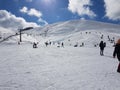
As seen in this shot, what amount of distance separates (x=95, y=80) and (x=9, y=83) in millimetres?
3615

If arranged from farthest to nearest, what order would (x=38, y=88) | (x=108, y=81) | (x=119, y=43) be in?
(x=119, y=43)
(x=108, y=81)
(x=38, y=88)

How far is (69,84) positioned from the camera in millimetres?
7172

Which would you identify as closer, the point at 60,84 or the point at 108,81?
the point at 60,84

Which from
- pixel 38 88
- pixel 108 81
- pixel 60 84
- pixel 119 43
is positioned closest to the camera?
pixel 38 88

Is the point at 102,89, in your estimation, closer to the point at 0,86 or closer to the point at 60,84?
the point at 60,84

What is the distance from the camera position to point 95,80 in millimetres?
7918

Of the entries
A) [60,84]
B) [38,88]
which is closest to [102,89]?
[60,84]

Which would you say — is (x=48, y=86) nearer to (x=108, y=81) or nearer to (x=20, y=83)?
(x=20, y=83)

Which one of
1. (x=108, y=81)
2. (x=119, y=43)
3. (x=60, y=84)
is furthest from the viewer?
(x=119, y=43)

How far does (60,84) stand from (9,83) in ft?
6.59

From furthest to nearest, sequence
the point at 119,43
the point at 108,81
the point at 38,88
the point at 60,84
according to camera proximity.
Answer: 1. the point at 119,43
2. the point at 108,81
3. the point at 60,84
4. the point at 38,88

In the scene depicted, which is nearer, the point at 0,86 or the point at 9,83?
the point at 0,86

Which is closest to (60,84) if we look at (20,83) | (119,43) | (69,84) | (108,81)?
(69,84)

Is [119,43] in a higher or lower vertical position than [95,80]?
higher
